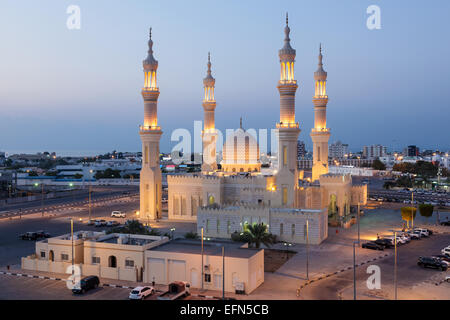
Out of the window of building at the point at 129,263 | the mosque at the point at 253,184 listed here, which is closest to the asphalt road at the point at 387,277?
the mosque at the point at 253,184

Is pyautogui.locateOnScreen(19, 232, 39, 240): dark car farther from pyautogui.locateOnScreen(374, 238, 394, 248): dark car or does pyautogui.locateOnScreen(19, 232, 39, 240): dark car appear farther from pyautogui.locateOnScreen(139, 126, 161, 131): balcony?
A: pyautogui.locateOnScreen(374, 238, 394, 248): dark car

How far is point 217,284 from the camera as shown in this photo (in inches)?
1110

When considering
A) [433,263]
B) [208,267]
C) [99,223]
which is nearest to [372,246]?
[433,263]

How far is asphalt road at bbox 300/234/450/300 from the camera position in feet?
88.9

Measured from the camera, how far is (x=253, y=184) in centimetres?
5153

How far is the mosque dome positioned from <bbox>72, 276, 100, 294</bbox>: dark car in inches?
1318

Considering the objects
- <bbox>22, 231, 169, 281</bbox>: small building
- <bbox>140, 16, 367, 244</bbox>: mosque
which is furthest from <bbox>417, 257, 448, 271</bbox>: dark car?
<bbox>22, 231, 169, 281</bbox>: small building

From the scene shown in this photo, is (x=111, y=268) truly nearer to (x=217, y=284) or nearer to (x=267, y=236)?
(x=217, y=284)

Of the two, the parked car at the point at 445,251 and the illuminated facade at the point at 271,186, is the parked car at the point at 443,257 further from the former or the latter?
the illuminated facade at the point at 271,186

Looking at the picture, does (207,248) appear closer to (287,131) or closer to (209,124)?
(287,131)

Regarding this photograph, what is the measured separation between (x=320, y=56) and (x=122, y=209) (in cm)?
3755

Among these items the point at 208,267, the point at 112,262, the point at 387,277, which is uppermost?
the point at 208,267

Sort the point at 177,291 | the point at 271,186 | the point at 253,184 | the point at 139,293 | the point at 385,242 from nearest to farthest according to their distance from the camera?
1. the point at 139,293
2. the point at 177,291
3. the point at 385,242
4. the point at 271,186
5. the point at 253,184

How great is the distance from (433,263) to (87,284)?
2509 centimetres
